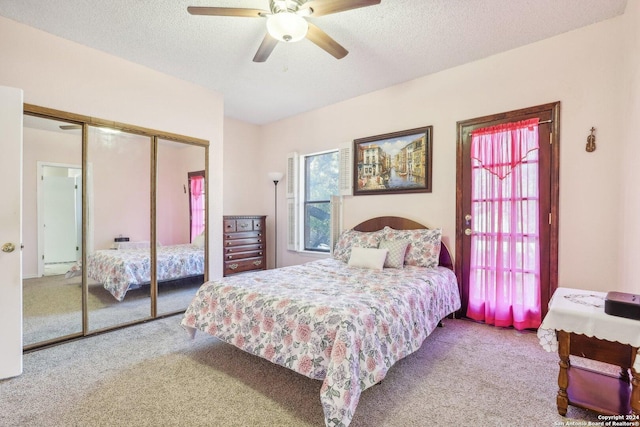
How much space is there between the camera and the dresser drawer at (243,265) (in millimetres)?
4438

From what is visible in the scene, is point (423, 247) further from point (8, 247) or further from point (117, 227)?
point (8, 247)

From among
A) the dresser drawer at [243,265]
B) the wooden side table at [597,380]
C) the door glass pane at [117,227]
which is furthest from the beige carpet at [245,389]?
the dresser drawer at [243,265]

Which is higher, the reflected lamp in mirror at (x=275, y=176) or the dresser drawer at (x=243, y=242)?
the reflected lamp in mirror at (x=275, y=176)

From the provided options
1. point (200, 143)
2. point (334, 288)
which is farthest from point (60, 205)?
point (334, 288)

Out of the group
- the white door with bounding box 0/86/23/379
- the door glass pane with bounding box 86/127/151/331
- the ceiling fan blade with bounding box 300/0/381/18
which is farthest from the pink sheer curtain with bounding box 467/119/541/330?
the white door with bounding box 0/86/23/379

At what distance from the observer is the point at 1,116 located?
2.15m

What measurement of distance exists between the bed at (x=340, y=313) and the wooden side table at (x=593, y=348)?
842 mm

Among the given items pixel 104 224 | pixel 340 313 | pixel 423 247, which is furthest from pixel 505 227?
pixel 104 224

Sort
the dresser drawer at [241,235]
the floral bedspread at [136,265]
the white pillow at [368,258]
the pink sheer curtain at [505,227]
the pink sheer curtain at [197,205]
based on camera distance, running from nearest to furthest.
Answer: the pink sheer curtain at [505,227] < the floral bedspread at [136,265] < the white pillow at [368,258] < the pink sheer curtain at [197,205] < the dresser drawer at [241,235]

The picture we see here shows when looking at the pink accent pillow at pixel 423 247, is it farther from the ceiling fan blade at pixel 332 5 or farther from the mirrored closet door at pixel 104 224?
the mirrored closet door at pixel 104 224

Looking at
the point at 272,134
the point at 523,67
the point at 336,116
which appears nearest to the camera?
the point at 523,67

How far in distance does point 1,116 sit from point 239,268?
10.2 ft

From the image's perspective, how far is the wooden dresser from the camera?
444 cm

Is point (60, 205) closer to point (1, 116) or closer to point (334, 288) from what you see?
point (1, 116)
